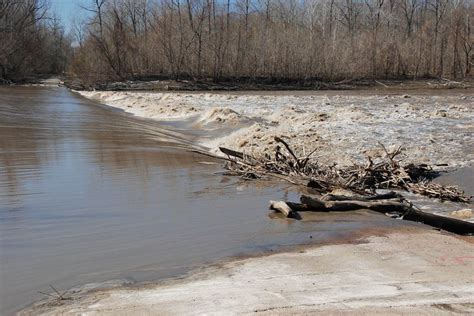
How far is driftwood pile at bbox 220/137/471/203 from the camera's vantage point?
A: 26.8ft

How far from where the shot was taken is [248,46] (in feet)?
176

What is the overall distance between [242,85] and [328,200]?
143ft

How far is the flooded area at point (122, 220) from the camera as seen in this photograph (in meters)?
4.85

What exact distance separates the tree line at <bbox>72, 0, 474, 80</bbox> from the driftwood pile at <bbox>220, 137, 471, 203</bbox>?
41713 millimetres

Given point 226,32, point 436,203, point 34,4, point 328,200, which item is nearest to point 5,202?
point 328,200

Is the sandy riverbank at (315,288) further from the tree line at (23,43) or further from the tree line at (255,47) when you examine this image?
the tree line at (23,43)

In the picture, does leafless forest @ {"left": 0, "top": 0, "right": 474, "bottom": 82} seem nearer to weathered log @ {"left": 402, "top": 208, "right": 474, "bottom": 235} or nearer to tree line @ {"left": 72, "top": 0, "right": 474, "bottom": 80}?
tree line @ {"left": 72, "top": 0, "right": 474, "bottom": 80}

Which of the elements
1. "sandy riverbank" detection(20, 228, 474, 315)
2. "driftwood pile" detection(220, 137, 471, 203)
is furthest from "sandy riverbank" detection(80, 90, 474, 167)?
"sandy riverbank" detection(20, 228, 474, 315)

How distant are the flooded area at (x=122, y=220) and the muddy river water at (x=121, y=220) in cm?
1

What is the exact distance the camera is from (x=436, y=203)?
7824 millimetres

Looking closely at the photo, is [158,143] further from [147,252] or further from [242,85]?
[242,85]

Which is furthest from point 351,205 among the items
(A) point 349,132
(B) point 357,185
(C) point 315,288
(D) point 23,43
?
(D) point 23,43

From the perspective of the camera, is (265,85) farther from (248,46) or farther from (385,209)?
(385,209)

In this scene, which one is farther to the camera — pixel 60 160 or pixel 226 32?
pixel 226 32
